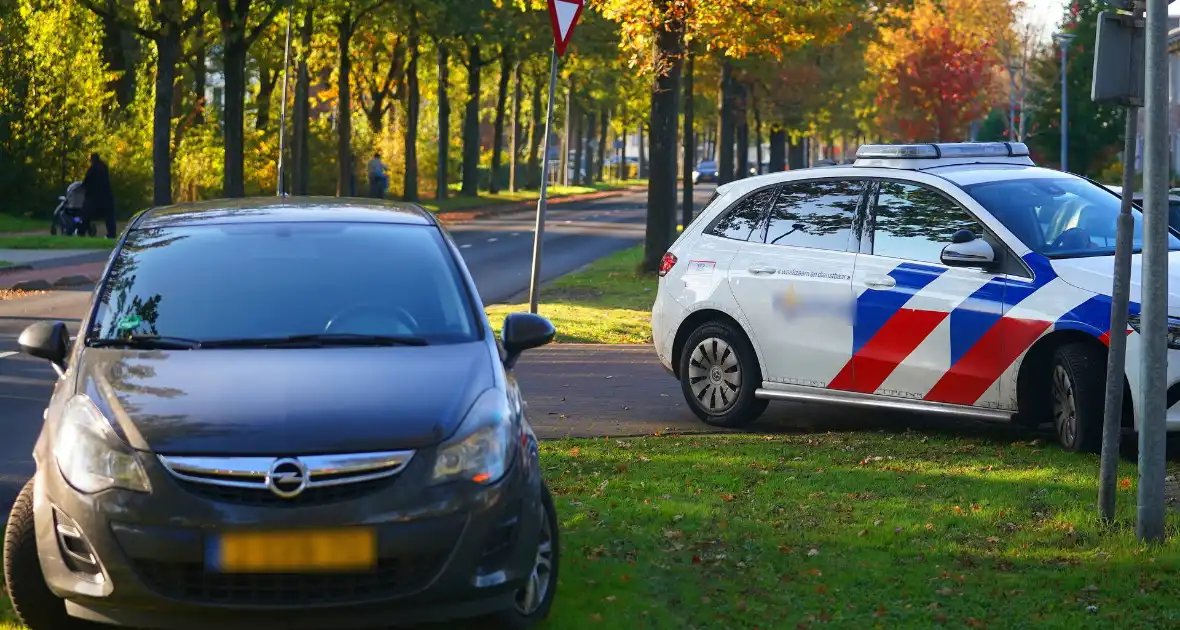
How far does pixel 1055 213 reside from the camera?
962 centimetres

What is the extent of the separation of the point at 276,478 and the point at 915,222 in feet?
19.0

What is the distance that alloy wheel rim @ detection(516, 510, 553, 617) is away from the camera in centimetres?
541

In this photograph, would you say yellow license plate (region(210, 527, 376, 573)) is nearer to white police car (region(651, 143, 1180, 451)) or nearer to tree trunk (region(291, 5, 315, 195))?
white police car (region(651, 143, 1180, 451))

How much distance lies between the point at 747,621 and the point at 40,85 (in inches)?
1373

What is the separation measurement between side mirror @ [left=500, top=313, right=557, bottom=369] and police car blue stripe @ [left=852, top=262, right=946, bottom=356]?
3689mm

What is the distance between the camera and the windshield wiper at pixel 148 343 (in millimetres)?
5802

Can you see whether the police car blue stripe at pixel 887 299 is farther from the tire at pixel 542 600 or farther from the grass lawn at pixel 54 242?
the grass lawn at pixel 54 242

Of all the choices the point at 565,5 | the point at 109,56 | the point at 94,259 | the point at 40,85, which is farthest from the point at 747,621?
the point at 109,56

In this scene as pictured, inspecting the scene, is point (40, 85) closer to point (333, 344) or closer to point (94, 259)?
point (94, 259)

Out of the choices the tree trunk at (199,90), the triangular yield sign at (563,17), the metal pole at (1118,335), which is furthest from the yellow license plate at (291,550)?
the tree trunk at (199,90)

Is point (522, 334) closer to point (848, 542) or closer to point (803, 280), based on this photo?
A: point (848, 542)

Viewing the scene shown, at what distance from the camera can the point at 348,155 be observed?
4556 centimetres

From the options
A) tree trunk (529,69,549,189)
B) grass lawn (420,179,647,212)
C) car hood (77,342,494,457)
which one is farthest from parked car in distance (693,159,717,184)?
car hood (77,342,494,457)

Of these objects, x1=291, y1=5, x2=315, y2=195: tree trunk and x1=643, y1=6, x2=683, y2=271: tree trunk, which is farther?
x1=291, y1=5, x2=315, y2=195: tree trunk
